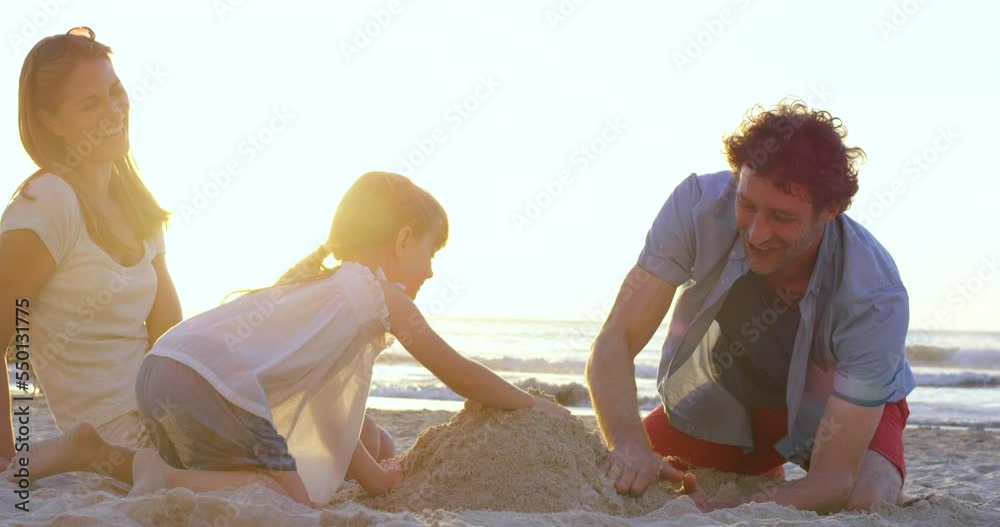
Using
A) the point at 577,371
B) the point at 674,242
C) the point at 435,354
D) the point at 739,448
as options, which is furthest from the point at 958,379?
the point at 435,354

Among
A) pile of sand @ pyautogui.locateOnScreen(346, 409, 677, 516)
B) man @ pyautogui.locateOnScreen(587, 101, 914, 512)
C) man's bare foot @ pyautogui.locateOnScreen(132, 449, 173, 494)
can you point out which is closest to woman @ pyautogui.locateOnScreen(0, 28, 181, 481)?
man's bare foot @ pyautogui.locateOnScreen(132, 449, 173, 494)

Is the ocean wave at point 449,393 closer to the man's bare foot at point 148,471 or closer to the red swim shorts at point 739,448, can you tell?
the red swim shorts at point 739,448

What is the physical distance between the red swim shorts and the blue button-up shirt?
7cm

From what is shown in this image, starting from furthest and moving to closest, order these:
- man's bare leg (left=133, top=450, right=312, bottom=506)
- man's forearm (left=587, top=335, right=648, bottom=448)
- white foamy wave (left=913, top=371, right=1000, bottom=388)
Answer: white foamy wave (left=913, top=371, right=1000, bottom=388), man's forearm (left=587, top=335, right=648, bottom=448), man's bare leg (left=133, top=450, right=312, bottom=506)

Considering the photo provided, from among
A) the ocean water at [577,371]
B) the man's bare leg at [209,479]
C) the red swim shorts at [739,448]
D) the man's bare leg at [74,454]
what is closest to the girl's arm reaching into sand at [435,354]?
the man's bare leg at [209,479]

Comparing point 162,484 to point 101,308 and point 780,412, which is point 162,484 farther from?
point 780,412

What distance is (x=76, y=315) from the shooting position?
3461 mm

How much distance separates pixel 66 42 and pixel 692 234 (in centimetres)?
240

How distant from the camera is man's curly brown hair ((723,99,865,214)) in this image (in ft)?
10.9

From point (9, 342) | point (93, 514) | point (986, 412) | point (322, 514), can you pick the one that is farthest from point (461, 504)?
point (986, 412)

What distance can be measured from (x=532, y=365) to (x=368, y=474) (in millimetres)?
15313

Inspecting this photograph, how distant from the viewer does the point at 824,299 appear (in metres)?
3.57

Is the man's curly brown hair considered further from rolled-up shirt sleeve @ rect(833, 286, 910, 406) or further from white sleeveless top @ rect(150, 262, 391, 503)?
white sleeveless top @ rect(150, 262, 391, 503)

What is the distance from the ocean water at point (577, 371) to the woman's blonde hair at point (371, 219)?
273 inches
